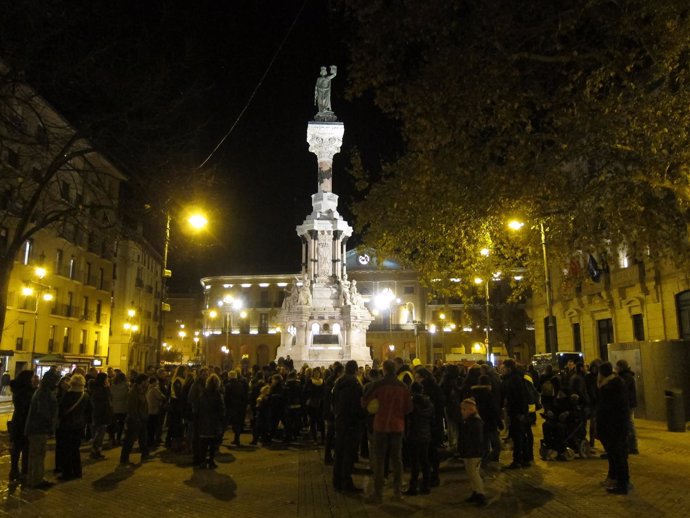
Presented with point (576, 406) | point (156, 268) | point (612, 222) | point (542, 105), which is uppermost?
point (156, 268)

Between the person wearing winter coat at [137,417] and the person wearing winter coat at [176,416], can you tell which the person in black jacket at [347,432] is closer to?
the person wearing winter coat at [137,417]

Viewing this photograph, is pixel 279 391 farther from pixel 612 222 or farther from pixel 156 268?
pixel 156 268

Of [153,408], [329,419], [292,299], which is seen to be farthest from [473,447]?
[292,299]

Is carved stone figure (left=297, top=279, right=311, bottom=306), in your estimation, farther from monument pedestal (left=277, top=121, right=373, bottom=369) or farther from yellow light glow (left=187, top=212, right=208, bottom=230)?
yellow light glow (left=187, top=212, right=208, bottom=230)

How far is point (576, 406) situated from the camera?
1173cm

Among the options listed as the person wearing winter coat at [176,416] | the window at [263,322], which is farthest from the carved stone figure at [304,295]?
the window at [263,322]

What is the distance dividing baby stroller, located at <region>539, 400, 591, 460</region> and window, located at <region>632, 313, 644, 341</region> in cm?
1915

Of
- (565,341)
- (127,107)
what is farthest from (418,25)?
(565,341)

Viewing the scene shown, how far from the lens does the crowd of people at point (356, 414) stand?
28.9ft

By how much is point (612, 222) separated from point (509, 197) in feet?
11.5

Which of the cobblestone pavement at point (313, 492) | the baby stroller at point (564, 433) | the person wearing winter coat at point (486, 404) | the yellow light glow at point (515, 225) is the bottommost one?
the cobblestone pavement at point (313, 492)

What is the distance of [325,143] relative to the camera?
43.7 m

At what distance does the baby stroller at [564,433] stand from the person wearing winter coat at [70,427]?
8851mm

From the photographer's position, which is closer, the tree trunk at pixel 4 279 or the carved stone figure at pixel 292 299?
the tree trunk at pixel 4 279
